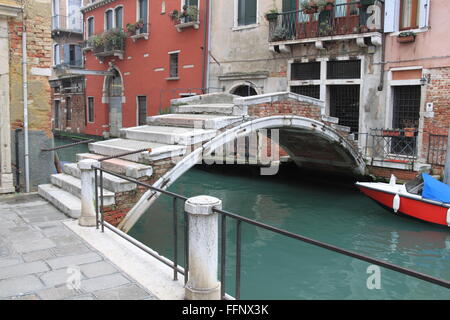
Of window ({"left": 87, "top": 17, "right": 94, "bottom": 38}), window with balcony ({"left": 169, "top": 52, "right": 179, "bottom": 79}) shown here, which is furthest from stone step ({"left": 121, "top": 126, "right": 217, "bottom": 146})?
window ({"left": 87, "top": 17, "right": 94, "bottom": 38})

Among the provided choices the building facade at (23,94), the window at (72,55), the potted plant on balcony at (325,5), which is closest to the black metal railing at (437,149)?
the potted plant on balcony at (325,5)

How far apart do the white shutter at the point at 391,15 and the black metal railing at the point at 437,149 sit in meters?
2.34

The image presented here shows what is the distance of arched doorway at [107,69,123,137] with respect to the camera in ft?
56.4

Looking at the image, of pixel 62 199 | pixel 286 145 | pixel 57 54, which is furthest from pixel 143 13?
pixel 62 199

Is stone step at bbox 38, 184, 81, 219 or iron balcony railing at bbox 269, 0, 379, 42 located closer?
stone step at bbox 38, 184, 81, 219

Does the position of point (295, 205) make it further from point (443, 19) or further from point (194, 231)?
point (194, 231)

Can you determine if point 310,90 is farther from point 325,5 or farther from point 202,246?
point 202,246

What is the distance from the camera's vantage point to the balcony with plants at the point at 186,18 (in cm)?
1277

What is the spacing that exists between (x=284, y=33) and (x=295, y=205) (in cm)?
434

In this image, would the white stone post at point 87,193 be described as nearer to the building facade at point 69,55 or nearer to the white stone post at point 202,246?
the white stone post at point 202,246

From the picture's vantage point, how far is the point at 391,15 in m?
8.84

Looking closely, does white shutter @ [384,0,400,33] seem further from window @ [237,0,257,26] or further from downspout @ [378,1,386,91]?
window @ [237,0,257,26]

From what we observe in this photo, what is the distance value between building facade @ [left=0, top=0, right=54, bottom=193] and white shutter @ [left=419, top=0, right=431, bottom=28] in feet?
22.0
